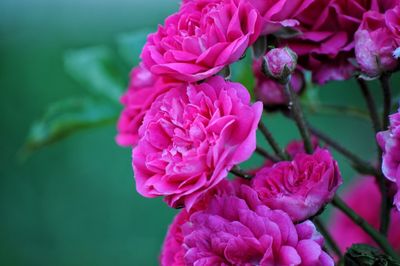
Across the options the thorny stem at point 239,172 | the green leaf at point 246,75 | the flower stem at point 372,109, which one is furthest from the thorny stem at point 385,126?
the green leaf at point 246,75

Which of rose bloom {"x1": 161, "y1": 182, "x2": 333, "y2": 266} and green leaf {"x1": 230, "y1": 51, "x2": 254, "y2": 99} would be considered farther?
green leaf {"x1": 230, "y1": 51, "x2": 254, "y2": 99}

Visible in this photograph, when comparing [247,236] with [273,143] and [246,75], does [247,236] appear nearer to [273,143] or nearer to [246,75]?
[273,143]

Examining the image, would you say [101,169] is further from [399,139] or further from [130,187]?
[399,139]

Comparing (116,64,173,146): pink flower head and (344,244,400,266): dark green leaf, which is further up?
(116,64,173,146): pink flower head

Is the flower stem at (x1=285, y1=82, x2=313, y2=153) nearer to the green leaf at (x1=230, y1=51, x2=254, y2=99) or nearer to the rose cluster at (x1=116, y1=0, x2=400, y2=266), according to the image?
the rose cluster at (x1=116, y1=0, x2=400, y2=266)

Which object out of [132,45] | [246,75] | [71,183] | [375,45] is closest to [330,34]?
[375,45]

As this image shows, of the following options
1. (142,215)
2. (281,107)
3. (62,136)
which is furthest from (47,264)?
(281,107)

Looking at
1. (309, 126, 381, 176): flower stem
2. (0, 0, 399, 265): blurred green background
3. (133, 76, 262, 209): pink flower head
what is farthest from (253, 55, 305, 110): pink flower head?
(0, 0, 399, 265): blurred green background
